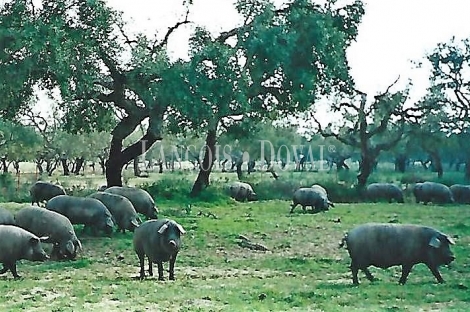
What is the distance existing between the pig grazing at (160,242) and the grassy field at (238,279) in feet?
1.39

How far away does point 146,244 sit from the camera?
12.8m

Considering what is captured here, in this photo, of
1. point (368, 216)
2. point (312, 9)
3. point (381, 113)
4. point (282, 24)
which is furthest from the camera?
point (381, 113)

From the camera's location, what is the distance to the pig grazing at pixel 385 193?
35.6m

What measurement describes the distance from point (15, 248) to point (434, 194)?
26441 mm

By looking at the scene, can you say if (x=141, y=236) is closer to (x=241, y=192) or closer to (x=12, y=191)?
(x=241, y=192)

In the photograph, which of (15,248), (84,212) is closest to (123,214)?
(84,212)

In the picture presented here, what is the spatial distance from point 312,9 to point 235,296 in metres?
13.4

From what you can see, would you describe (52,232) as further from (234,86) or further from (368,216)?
(368,216)

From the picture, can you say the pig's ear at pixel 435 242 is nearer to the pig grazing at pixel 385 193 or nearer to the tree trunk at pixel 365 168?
the pig grazing at pixel 385 193

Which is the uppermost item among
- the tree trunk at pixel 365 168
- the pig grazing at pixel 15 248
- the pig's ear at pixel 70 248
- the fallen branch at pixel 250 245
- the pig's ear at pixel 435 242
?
the tree trunk at pixel 365 168

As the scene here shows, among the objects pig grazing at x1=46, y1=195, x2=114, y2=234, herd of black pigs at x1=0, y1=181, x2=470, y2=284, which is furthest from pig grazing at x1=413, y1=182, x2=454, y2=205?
pig grazing at x1=46, y1=195, x2=114, y2=234

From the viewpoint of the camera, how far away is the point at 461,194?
3550 centimetres

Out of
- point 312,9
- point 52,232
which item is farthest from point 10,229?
point 312,9

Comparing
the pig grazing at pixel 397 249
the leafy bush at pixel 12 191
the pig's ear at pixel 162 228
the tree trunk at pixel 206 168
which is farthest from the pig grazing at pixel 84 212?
the tree trunk at pixel 206 168
